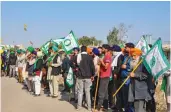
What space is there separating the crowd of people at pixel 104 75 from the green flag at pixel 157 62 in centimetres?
30

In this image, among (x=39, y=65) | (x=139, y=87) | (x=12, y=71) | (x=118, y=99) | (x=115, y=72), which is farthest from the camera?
(x=12, y=71)

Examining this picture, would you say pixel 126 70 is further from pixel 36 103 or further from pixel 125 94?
pixel 36 103

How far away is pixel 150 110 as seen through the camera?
7492 millimetres

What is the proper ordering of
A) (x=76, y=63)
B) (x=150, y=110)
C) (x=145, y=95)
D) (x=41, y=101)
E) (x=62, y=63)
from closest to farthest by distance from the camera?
(x=145, y=95) → (x=150, y=110) → (x=76, y=63) → (x=41, y=101) → (x=62, y=63)

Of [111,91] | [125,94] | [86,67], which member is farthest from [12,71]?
[125,94]

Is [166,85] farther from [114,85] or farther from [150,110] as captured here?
[114,85]

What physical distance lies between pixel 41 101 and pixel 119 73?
11.5 feet

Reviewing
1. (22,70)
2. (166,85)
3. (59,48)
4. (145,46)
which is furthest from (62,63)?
(166,85)

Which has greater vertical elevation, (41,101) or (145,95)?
(145,95)

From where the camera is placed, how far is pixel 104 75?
8.40 meters

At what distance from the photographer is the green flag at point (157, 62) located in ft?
19.8

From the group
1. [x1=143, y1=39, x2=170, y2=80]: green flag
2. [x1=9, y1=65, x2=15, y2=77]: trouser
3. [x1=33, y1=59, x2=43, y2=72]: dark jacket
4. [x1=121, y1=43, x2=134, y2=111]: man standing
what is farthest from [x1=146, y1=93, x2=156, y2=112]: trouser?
[x1=9, y1=65, x2=15, y2=77]: trouser

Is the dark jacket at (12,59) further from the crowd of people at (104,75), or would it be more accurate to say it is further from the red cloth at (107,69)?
the red cloth at (107,69)

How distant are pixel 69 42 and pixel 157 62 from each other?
18.6ft
